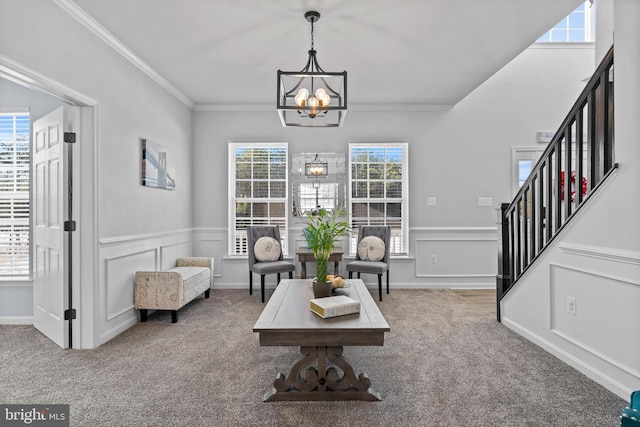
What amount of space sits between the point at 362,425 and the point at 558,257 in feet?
6.54

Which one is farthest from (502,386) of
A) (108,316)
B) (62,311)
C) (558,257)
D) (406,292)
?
(62,311)

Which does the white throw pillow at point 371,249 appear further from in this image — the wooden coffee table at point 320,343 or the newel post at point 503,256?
the wooden coffee table at point 320,343

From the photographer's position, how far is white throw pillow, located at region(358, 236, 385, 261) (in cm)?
470

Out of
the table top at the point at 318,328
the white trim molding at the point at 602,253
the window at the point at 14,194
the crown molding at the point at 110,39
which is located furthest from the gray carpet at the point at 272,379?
the crown molding at the point at 110,39

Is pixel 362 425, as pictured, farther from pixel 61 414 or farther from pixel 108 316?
pixel 108 316

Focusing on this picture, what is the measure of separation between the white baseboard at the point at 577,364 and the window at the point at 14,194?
15.8 feet

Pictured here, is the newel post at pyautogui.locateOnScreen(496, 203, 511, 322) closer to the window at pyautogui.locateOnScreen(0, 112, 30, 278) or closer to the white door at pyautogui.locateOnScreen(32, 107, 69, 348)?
the white door at pyautogui.locateOnScreen(32, 107, 69, 348)

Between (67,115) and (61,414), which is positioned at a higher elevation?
(67,115)

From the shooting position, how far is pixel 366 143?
5.12 m

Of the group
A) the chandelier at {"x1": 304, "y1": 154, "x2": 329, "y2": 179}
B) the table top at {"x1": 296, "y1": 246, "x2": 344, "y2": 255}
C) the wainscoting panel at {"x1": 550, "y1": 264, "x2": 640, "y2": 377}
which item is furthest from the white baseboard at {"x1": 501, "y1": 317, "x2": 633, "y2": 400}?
the chandelier at {"x1": 304, "y1": 154, "x2": 329, "y2": 179}

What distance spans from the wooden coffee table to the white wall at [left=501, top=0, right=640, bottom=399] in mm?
1451

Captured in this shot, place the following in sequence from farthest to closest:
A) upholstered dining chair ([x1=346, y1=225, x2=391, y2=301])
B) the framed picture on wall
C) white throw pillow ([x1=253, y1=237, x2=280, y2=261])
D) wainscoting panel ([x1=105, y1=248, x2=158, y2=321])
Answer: white throw pillow ([x1=253, y1=237, x2=280, y2=261]), upholstered dining chair ([x1=346, y1=225, x2=391, y2=301]), the framed picture on wall, wainscoting panel ([x1=105, y1=248, x2=158, y2=321])

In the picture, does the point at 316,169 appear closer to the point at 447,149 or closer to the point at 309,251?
the point at 309,251

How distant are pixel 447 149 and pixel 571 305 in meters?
3.04
